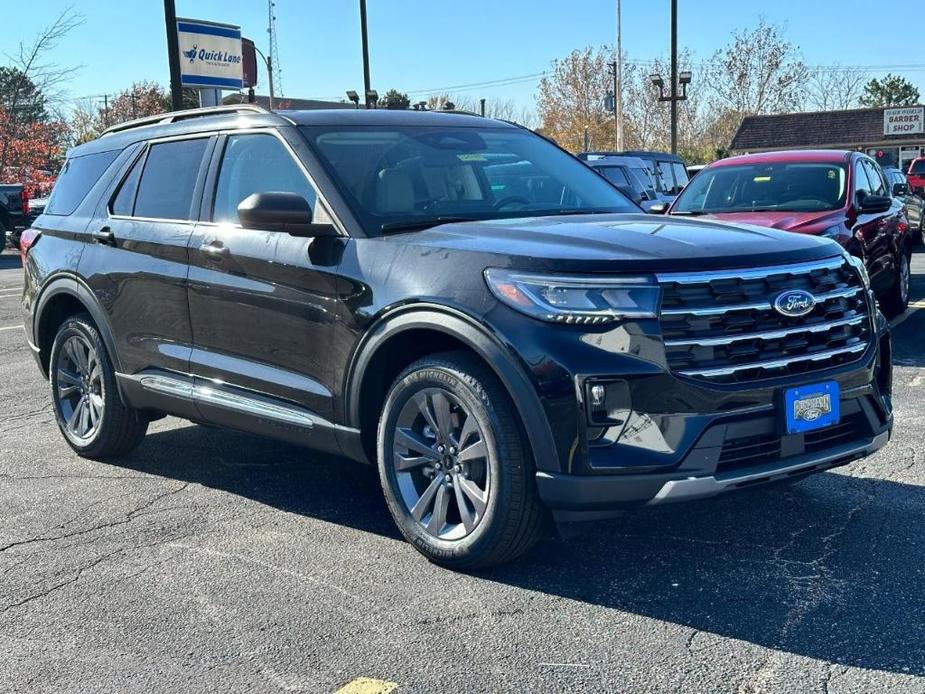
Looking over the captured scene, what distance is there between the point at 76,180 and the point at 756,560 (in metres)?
4.35

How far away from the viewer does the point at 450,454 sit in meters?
4.00

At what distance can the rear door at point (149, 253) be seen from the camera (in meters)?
5.11

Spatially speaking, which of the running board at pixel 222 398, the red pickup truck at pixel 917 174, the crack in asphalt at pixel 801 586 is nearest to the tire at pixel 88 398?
the running board at pixel 222 398

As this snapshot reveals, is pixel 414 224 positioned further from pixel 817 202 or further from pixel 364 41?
pixel 364 41

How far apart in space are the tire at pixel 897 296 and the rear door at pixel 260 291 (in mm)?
7467

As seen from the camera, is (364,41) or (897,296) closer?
(897,296)

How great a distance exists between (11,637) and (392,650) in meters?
1.31

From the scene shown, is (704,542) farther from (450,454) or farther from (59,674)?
(59,674)

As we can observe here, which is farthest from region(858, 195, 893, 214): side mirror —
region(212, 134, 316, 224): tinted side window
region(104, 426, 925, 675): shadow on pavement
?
region(212, 134, 316, 224): tinted side window

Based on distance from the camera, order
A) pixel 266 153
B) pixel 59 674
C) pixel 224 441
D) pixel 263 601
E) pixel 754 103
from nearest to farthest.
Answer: pixel 59 674 < pixel 263 601 < pixel 266 153 < pixel 224 441 < pixel 754 103

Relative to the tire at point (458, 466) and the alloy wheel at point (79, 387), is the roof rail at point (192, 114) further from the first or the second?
the tire at point (458, 466)

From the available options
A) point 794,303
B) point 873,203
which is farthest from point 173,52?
point 794,303

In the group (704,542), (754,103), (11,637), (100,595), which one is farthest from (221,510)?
(754,103)

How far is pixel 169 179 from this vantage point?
17.6 ft
